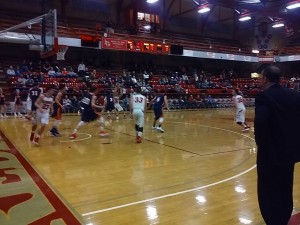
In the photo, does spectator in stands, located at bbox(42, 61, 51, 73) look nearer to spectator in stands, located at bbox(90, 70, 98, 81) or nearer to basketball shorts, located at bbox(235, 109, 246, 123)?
spectator in stands, located at bbox(90, 70, 98, 81)

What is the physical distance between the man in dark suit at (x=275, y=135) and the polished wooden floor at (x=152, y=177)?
1011 millimetres

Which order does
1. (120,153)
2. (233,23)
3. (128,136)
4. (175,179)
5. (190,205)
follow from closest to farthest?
(190,205), (175,179), (120,153), (128,136), (233,23)

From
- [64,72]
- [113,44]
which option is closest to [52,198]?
[64,72]

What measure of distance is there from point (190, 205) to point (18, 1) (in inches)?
961

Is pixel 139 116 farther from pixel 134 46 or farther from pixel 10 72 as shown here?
pixel 134 46

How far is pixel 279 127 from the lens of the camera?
275 cm

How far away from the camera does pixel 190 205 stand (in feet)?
13.9

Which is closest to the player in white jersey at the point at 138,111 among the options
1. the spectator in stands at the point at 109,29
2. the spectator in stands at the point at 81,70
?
the spectator in stands at the point at 81,70

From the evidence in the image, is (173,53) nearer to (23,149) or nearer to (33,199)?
(23,149)

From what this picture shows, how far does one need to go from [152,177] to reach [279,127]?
10.6ft

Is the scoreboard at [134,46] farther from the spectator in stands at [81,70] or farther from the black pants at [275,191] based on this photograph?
the black pants at [275,191]

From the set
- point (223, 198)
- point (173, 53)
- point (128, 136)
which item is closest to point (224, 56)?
point (173, 53)

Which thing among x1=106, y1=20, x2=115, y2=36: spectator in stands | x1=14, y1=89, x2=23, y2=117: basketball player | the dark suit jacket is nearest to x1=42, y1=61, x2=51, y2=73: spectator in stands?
x1=14, y1=89, x2=23, y2=117: basketball player

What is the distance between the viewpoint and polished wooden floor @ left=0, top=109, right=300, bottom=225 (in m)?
3.94
